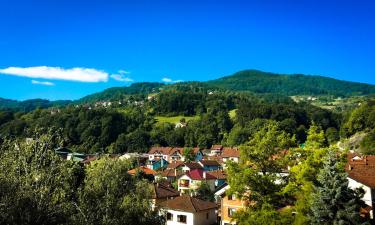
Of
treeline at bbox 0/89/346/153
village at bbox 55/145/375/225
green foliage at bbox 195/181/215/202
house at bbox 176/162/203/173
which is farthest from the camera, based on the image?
treeline at bbox 0/89/346/153

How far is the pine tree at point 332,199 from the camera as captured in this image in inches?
919

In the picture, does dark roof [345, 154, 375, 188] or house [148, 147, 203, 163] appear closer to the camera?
dark roof [345, 154, 375, 188]

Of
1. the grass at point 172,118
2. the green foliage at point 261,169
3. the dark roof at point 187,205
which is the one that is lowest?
the dark roof at point 187,205

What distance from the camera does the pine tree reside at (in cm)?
2334

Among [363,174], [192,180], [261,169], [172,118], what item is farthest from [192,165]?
[172,118]

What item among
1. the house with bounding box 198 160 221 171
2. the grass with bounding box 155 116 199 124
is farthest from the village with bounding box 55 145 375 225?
the grass with bounding box 155 116 199 124

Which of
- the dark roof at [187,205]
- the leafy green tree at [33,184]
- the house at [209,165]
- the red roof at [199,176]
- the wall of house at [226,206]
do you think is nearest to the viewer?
the leafy green tree at [33,184]

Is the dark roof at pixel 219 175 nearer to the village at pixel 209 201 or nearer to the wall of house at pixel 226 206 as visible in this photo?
the village at pixel 209 201

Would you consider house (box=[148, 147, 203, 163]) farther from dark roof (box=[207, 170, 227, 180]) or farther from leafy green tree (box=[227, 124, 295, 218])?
leafy green tree (box=[227, 124, 295, 218])

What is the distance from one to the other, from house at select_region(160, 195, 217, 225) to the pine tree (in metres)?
18.0

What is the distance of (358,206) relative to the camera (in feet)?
78.6

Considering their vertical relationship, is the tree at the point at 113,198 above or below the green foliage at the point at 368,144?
above

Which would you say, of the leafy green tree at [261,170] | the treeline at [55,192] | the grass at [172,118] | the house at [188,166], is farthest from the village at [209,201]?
the grass at [172,118]

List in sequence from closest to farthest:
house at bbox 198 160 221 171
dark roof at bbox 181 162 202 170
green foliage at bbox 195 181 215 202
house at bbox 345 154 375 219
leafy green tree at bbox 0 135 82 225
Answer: leafy green tree at bbox 0 135 82 225
house at bbox 345 154 375 219
green foliage at bbox 195 181 215 202
dark roof at bbox 181 162 202 170
house at bbox 198 160 221 171
